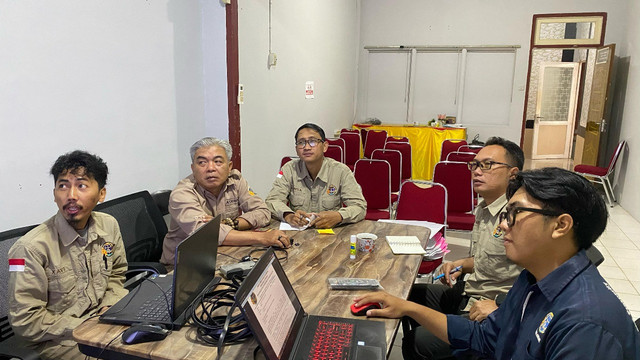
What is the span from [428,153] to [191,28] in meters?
5.61

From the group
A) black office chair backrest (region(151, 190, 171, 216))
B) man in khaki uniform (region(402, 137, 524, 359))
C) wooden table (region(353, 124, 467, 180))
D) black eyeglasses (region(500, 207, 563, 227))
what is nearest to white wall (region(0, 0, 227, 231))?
black office chair backrest (region(151, 190, 171, 216))

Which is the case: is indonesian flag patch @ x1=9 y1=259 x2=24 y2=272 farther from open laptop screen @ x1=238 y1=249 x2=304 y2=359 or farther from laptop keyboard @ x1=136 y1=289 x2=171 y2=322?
open laptop screen @ x1=238 y1=249 x2=304 y2=359

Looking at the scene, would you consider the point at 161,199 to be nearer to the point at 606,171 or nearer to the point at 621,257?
the point at 621,257

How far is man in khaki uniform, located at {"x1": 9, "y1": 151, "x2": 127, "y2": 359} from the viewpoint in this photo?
5.18 feet

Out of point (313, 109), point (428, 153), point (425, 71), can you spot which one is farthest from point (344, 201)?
point (425, 71)

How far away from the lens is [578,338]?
100 cm

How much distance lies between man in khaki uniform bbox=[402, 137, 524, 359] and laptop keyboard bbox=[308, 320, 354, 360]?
599mm

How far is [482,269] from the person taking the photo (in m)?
2.08

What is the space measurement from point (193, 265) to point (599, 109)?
762 cm

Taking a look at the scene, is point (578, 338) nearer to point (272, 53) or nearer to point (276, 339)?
point (276, 339)

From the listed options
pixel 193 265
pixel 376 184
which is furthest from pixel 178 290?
pixel 376 184

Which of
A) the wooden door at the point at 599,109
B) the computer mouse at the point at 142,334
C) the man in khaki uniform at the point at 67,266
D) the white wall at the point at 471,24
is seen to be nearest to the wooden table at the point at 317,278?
the computer mouse at the point at 142,334

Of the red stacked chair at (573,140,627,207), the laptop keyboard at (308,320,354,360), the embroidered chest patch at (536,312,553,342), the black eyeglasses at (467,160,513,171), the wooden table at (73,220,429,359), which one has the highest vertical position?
the black eyeglasses at (467,160,513,171)

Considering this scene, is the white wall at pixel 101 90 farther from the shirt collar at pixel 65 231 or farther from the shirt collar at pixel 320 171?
the shirt collar at pixel 320 171
